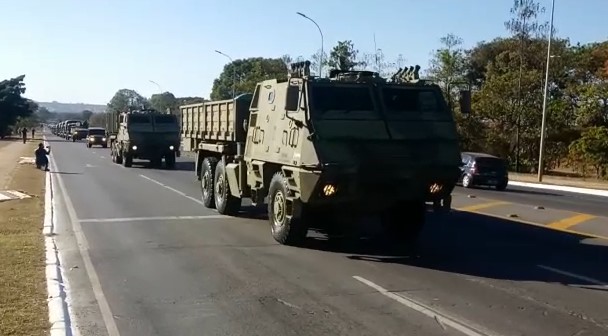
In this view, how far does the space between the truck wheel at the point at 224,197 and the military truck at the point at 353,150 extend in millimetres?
2574

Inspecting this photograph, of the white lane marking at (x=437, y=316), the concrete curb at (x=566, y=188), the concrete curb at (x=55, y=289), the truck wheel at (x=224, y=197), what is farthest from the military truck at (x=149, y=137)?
the white lane marking at (x=437, y=316)

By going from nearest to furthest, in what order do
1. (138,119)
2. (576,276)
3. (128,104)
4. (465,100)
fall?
(576,276)
(465,100)
(138,119)
(128,104)

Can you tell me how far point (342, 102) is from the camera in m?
12.9

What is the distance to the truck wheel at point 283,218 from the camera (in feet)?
42.4

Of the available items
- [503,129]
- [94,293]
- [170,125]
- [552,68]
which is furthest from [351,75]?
[552,68]

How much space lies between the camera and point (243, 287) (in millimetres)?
9766

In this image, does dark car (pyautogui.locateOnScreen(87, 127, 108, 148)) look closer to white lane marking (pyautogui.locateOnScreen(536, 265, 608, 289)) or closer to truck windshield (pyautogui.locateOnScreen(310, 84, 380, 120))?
truck windshield (pyautogui.locateOnScreen(310, 84, 380, 120))

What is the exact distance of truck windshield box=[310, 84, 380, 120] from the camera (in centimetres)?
1266

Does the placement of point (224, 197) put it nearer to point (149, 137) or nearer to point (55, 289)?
point (55, 289)

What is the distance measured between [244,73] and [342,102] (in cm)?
9837

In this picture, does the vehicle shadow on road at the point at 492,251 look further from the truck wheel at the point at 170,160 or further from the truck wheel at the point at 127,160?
the truck wheel at the point at 127,160

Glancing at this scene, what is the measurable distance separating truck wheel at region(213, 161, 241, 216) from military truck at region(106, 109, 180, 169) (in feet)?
67.8

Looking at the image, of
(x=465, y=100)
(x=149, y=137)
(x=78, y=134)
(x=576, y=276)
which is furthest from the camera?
(x=78, y=134)

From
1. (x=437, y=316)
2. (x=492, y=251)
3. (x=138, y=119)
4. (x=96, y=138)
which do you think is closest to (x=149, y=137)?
(x=138, y=119)
